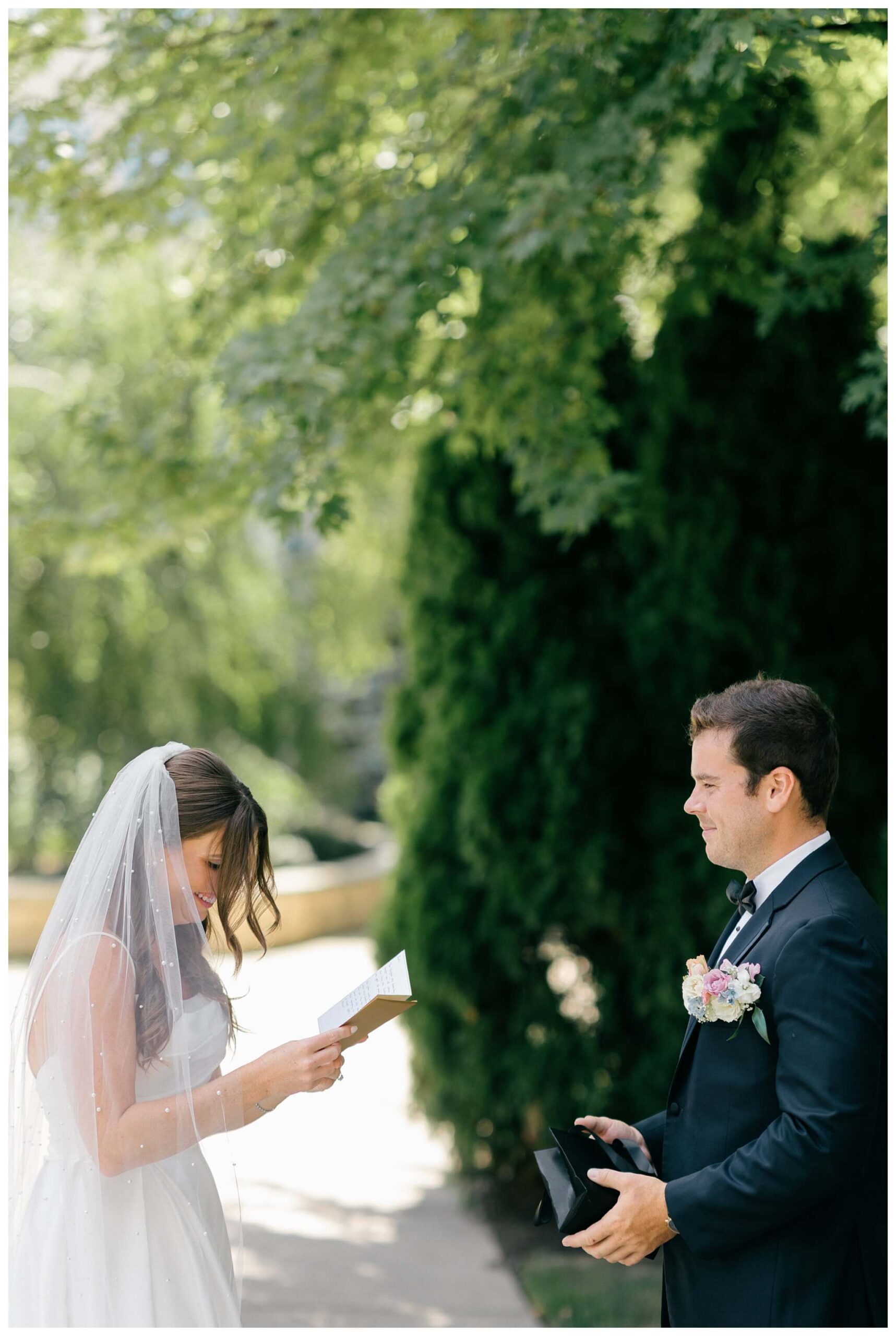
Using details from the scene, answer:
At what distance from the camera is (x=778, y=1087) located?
2.14 meters

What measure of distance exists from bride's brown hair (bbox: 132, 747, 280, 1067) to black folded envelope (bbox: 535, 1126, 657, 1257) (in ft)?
2.43

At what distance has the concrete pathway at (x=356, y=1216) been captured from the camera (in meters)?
4.70

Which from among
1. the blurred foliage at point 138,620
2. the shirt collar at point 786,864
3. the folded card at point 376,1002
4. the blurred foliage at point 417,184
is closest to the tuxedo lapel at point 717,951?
the shirt collar at point 786,864

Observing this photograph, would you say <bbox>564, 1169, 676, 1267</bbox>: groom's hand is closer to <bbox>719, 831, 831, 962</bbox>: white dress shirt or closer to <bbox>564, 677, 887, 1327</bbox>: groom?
<bbox>564, 677, 887, 1327</bbox>: groom

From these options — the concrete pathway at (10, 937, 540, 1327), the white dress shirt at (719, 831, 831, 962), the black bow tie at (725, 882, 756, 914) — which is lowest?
the concrete pathway at (10, 937, 540, 1327)

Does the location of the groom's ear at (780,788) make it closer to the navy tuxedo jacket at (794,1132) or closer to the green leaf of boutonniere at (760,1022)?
the navy tuxedo jacket at (794,1132)

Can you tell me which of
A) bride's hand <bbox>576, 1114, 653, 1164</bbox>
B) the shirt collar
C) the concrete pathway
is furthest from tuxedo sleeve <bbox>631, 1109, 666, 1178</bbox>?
the concrete pathway

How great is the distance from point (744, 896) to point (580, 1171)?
0.64 meters

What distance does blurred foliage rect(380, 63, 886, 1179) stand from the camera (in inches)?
194

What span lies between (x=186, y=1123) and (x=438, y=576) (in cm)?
368

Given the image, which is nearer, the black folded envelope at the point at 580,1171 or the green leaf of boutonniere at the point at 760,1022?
the green leaf of boutonniere at the point at 760,1022

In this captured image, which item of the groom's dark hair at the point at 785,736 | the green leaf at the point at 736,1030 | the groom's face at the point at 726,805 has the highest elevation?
the groom's dark hair at the point at 785,736

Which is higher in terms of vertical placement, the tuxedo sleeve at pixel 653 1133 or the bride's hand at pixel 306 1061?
the bride's hand at pixel 306 1061

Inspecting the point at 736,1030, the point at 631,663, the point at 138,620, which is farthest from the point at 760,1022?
the point at 138,620
